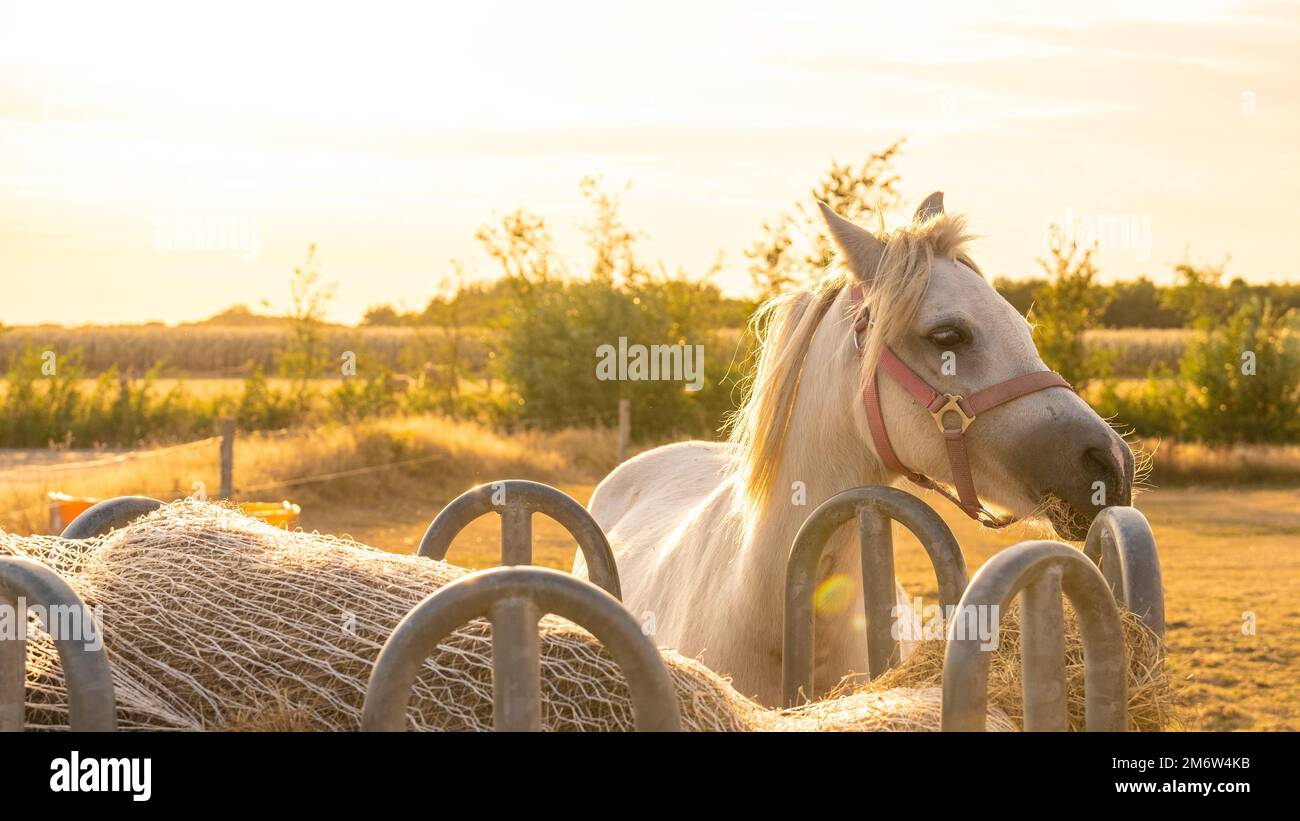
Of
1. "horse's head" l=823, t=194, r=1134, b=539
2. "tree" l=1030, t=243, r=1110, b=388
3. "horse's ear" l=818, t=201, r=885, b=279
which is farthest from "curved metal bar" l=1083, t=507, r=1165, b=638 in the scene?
"tree" l=1030, t=243, r=1110, b=388

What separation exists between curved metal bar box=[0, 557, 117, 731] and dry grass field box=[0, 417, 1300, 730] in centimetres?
702

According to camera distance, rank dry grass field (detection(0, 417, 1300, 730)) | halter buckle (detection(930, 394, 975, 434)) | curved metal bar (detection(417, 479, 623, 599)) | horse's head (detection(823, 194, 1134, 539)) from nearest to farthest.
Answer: horse's head (detection(823, 194, 1134, 539)) → halter buckle (detection(930, 394, 975, 434)) → curved metal bar (detection(417, 479, 623, 599)) → dry grass field (detection(0, 417, 1300, 730))

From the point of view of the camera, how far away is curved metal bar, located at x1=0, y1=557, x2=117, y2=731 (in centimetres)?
167

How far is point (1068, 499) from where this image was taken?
2.54 meters

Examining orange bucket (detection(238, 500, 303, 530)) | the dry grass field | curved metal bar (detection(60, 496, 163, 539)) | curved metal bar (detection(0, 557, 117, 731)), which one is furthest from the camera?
the dry grass field

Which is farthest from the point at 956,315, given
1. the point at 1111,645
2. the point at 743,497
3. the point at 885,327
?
the point at 1111,645

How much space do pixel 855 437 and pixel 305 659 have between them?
1.50m

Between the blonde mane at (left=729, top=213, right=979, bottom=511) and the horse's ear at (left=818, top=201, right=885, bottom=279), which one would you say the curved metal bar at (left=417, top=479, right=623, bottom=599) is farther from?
the horse's ear at (left=818, top=201, right=885, bottom=279)

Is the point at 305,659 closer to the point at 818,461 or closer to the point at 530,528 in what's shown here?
the point at 530,528

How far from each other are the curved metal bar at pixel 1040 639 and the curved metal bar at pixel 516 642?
441 millimetres

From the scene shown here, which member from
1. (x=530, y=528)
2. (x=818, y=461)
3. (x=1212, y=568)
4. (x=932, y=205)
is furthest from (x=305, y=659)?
(x=1212, y=568)

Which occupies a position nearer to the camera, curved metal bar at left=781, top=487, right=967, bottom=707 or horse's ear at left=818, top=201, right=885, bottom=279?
curved metal bar at left=781, top=487, right=967, bottom=707
